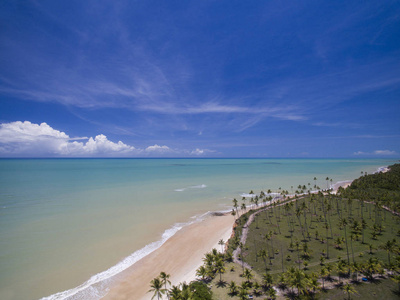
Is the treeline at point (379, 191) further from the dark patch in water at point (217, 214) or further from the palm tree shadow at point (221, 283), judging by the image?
the palm tree shadow at point (221, 283)

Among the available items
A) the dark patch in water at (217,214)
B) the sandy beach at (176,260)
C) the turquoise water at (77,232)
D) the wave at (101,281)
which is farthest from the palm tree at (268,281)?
the dark patch in water at (217,214)

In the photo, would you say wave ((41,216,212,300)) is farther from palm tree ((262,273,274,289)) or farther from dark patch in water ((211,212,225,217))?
palm tree ((262,273,274,289))

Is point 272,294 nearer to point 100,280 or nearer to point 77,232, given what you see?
point 100,280

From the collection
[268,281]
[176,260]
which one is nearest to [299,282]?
[268,281]

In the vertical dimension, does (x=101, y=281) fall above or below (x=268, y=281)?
below

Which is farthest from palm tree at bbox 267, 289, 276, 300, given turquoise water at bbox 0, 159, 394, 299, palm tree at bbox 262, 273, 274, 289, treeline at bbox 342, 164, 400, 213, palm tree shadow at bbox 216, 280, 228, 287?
treeline at bbox 342, 164, 400, 213

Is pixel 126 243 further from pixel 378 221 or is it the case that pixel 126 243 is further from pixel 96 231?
pixel 378 221

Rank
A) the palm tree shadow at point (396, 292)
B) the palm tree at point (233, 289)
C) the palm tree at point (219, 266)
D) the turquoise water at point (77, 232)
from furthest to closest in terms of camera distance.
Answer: the turquoise water at point (77, 232) → the palm tree at point (219, 266) → the palm tree at point (233, 289) → the palm tree shadow at point (396, 292)
